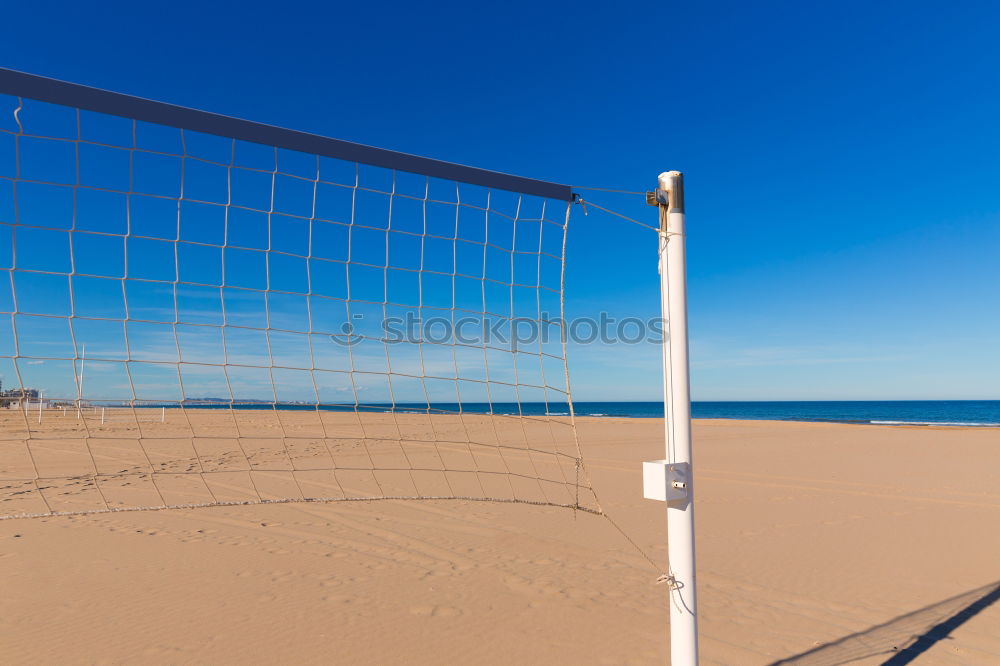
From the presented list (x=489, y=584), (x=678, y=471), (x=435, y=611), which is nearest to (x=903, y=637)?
(x=678, y=471)

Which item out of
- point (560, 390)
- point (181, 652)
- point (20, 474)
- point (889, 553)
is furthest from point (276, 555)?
point (20, 474)

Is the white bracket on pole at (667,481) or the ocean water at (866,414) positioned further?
the ocean water at (866,414)

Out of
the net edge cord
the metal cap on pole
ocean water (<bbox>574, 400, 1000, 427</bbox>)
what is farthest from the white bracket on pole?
ocean water (<bbox>574, 400, 1000, 427</bbox>)

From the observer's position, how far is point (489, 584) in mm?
4703

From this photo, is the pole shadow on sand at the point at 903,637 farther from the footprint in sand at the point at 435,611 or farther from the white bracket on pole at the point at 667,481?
the footprint in sand at the point at 435,611

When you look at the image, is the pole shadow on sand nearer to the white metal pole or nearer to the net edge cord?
the white metal pole

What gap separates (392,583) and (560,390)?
6.55ft

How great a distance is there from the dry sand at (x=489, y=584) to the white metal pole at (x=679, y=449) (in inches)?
31.0

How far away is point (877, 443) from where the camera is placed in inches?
663

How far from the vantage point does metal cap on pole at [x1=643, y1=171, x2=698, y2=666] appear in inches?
110

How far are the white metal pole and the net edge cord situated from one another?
93 centimetres

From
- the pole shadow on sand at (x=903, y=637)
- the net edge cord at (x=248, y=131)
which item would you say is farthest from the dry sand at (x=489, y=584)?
the net edge cord at (x=248, y=131)

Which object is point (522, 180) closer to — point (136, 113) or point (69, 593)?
point (136, 113)

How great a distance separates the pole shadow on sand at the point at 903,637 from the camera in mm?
3510
